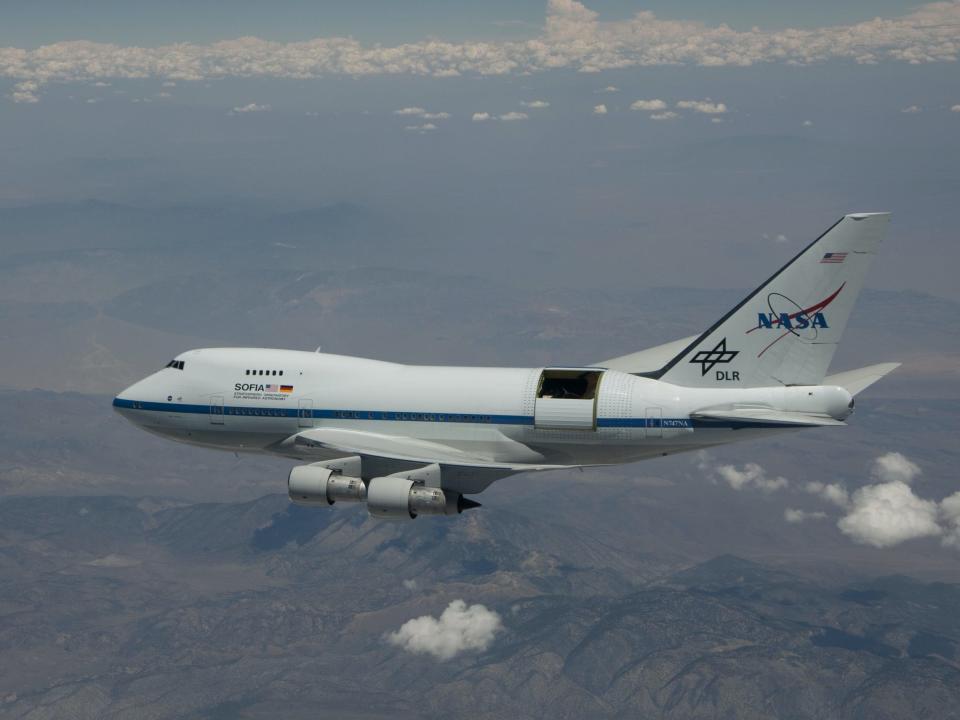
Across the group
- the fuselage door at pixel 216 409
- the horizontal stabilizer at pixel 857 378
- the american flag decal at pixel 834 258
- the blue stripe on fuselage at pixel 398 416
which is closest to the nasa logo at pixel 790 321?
the american flag decal at pixel 834 258

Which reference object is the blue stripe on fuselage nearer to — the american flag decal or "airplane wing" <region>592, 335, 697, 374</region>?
"airplane wing" <region>592, 335, 697, 374</region>


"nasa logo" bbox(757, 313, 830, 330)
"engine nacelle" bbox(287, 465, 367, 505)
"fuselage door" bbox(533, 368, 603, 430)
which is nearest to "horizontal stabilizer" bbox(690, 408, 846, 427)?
"nasa logo" bbox(757, 313, 830, 330)

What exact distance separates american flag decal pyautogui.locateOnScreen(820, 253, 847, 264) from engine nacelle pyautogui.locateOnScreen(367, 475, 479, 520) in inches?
844

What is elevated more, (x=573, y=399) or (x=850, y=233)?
(x=850, y=233)

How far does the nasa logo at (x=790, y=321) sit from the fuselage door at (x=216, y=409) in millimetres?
28657

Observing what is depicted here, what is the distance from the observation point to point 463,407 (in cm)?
6097

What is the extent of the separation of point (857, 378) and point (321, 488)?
89.0 feet

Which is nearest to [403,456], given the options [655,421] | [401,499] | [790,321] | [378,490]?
[378,490]

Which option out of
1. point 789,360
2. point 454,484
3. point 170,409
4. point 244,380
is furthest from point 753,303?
point 170,409

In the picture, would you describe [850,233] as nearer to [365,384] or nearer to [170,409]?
[365,384]

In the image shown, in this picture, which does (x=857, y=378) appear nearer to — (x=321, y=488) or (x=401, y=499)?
(x=401, y=499)

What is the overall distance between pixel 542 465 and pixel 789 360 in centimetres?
1320

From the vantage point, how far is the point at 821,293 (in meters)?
58.0

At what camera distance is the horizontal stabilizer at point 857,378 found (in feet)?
193
